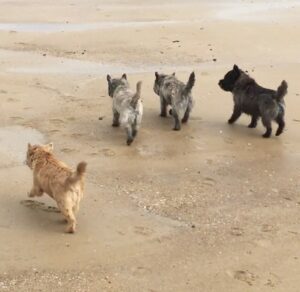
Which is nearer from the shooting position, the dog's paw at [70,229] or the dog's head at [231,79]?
the dog's paw at [70,229]

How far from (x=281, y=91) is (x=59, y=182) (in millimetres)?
4043

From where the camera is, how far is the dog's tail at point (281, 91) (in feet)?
28.8

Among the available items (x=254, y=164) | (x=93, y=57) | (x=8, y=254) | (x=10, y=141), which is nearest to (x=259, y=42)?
(x=93, y=57)

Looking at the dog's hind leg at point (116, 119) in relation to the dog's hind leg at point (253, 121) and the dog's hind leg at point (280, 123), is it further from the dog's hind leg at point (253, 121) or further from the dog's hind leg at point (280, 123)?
the dog's hind leg at point (280, 123)

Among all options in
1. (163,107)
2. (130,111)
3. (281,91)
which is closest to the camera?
(130,111)

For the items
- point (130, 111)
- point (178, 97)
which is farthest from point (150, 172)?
point (178, 97)

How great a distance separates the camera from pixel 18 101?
10172 mm

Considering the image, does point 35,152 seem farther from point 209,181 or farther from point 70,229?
point 209,181

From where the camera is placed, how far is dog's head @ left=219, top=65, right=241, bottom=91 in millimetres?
9914

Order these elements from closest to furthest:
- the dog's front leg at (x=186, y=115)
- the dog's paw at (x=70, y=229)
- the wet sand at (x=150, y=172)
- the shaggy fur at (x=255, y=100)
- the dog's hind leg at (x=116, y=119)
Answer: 1. the wet sand at (x=150, y=172)
2. the dog's paw at (x=70, y=229)
3. the shaggy fur at (x=255, y=100)
4. the dog's hind leg at (x=116, y=119)
5. the dog's front leg at (x=186, y=115)

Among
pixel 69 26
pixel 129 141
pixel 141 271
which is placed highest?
pixel 69 26

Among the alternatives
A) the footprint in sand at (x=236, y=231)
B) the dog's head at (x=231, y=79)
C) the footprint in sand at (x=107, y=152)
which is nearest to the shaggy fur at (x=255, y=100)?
the dog's head at (x=231, y=79)

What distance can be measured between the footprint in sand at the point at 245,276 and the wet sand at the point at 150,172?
2cm

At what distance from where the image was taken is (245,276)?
5684mm
